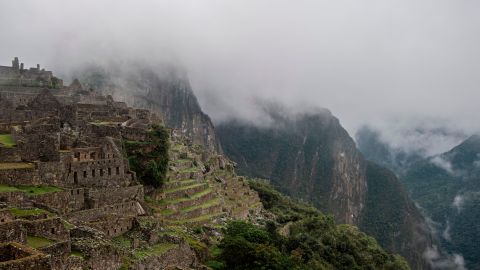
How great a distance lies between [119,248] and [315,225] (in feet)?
120

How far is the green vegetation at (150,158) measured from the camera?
32969 millimetres

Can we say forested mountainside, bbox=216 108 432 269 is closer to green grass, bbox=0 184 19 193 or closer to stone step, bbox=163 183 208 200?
stone step, bbox=163 183 208 200

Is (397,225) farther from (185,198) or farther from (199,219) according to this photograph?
(199,219)

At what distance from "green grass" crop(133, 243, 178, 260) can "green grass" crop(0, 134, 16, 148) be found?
29.4ft

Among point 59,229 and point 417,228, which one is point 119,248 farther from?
point 417,228

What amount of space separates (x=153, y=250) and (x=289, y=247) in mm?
18259

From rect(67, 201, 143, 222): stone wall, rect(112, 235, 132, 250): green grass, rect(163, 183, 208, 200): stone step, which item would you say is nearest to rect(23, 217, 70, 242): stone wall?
rect(112, 235, 132, 250): green grass

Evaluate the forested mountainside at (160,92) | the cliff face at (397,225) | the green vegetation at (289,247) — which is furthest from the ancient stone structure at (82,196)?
the cliff face at (397,225)

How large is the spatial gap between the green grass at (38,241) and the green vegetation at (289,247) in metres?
11.7

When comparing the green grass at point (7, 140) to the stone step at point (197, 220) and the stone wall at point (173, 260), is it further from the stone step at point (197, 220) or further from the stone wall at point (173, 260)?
the stone wall at point (173, 260)

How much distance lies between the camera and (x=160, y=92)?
14888 cm

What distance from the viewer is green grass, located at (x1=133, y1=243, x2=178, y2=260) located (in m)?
22.4

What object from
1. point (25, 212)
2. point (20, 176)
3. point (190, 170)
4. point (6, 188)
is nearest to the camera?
point (25, 212)

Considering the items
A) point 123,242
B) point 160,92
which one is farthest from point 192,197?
point 160,92
